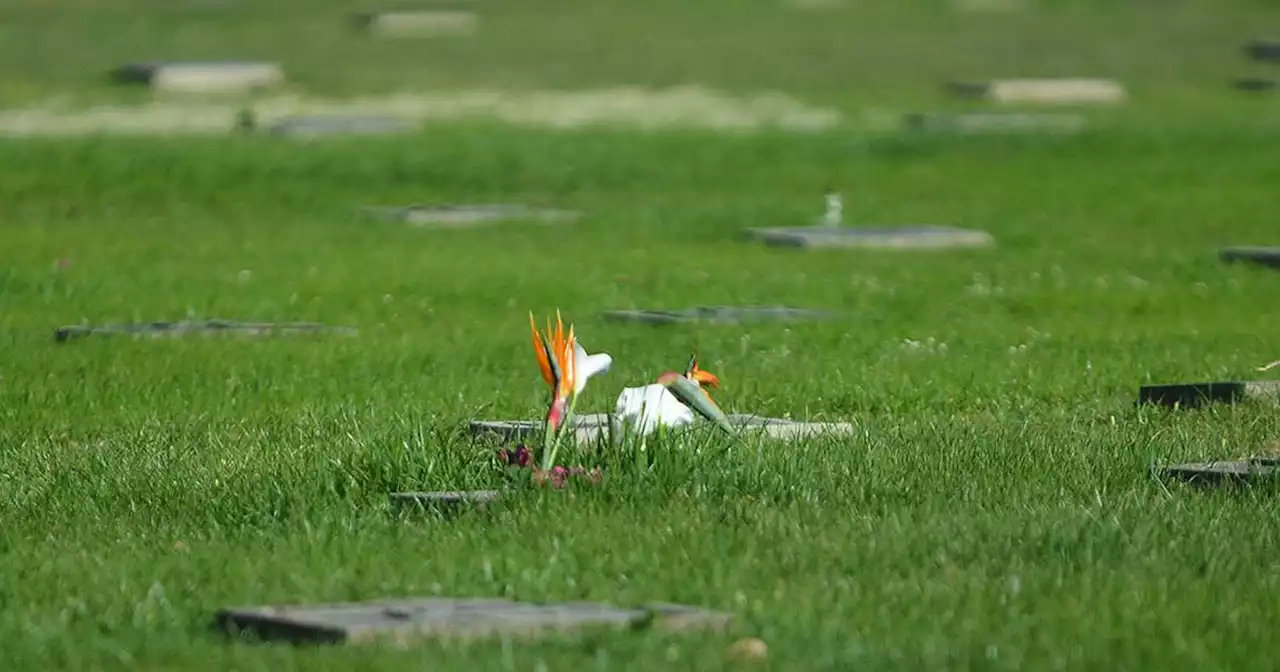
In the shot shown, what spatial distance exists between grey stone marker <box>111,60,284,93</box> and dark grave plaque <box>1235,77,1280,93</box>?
1226 cm

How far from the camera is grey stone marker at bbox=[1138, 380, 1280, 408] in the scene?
11.3 meters

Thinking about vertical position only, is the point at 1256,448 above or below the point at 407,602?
below

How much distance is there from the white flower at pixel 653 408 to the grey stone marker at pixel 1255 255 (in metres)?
9.89

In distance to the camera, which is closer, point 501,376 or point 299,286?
point 501,376

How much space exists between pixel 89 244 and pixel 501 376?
283 inches

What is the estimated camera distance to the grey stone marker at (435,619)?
6773mm

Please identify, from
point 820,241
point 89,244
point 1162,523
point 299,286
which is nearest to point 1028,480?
point 1162,523

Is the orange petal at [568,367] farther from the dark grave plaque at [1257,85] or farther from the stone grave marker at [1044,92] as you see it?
the dark grave plaque at [1257,85]

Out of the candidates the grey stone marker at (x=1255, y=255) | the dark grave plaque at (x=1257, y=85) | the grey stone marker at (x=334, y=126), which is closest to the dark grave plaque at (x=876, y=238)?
the grey stone marker at (x=1255, y=255)

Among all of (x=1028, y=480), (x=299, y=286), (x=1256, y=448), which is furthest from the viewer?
(x=299, y=286)

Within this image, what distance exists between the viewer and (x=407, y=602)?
7152mm

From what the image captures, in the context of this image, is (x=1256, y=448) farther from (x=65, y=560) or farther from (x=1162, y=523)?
(x=65, y=560)

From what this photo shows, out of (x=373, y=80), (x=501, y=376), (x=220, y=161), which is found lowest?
(x=373, y=80)

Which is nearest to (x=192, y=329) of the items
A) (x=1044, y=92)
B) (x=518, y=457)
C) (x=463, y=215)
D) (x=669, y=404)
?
(x=669, y=404)
